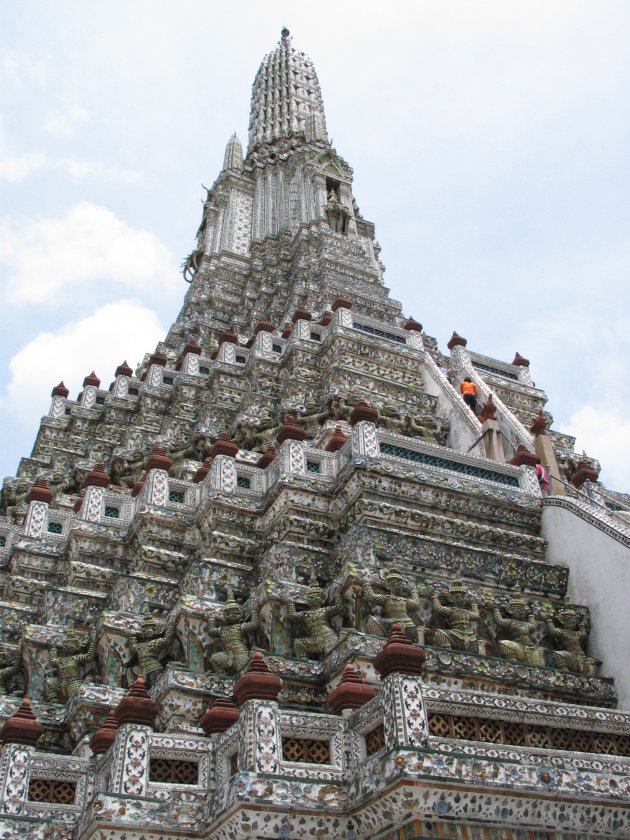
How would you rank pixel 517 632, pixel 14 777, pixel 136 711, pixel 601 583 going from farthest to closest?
pixel 601 583 < pixel 517 632 < pixel 14 777 < pixel 136 711

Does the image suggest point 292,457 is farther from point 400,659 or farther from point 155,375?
point 155,375

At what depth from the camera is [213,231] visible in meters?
41.4

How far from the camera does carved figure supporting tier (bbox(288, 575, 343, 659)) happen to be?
11430 millimetres

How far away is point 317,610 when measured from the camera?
1180 cm

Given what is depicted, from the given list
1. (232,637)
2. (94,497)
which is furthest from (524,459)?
(94,497)

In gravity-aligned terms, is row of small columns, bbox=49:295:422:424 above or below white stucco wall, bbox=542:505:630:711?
above

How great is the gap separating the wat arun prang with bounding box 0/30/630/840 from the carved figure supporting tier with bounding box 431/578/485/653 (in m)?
0.03

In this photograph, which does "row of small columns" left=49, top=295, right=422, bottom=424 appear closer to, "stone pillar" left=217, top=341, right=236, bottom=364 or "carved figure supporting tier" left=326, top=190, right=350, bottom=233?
"stone pillar" left=217, top=341, right=236, bottom=364

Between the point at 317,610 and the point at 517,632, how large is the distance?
8.48ft

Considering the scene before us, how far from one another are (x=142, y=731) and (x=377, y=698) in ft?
6.92

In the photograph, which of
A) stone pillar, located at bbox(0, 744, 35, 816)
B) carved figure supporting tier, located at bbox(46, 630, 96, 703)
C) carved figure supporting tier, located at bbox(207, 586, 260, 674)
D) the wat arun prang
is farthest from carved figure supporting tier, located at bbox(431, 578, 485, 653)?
carved figure supporting tier, located at bbox(46, 630, 96, 703)

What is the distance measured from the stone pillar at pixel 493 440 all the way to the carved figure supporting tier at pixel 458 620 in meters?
5.30

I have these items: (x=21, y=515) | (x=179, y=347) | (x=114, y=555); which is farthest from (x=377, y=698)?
(x=179, y=347)

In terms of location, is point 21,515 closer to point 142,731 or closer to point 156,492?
point 156,492
